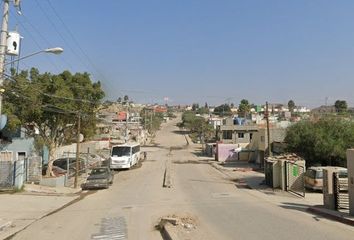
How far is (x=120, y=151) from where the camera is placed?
5569cm

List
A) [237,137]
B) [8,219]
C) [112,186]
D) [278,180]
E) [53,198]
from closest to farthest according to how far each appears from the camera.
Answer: [8,219] < [53,198] < [278,180] < [112,186] < [237,137]

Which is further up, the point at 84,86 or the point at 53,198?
the point at 84,86

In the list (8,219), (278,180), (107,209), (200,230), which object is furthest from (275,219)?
(278,180)

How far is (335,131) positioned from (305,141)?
8.75 feet

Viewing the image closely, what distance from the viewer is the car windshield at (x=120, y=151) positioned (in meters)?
55.2

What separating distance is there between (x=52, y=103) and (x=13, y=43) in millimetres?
21539

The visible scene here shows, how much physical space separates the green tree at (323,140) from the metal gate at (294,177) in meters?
6.07

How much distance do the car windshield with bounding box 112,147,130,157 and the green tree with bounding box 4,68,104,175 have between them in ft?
21.7

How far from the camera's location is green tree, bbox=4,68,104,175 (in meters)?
38.4

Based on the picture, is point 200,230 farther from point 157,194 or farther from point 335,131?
point 335,131

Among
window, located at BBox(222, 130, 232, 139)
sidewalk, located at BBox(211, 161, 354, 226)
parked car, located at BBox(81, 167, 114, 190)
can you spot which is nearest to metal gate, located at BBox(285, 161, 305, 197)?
sidewalk, located at BBox(211, 161, 354, 226)

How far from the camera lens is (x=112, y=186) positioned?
3991 centimetres

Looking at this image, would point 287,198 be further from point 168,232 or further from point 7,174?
point 7,174

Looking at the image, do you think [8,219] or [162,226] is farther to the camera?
[8,219]
